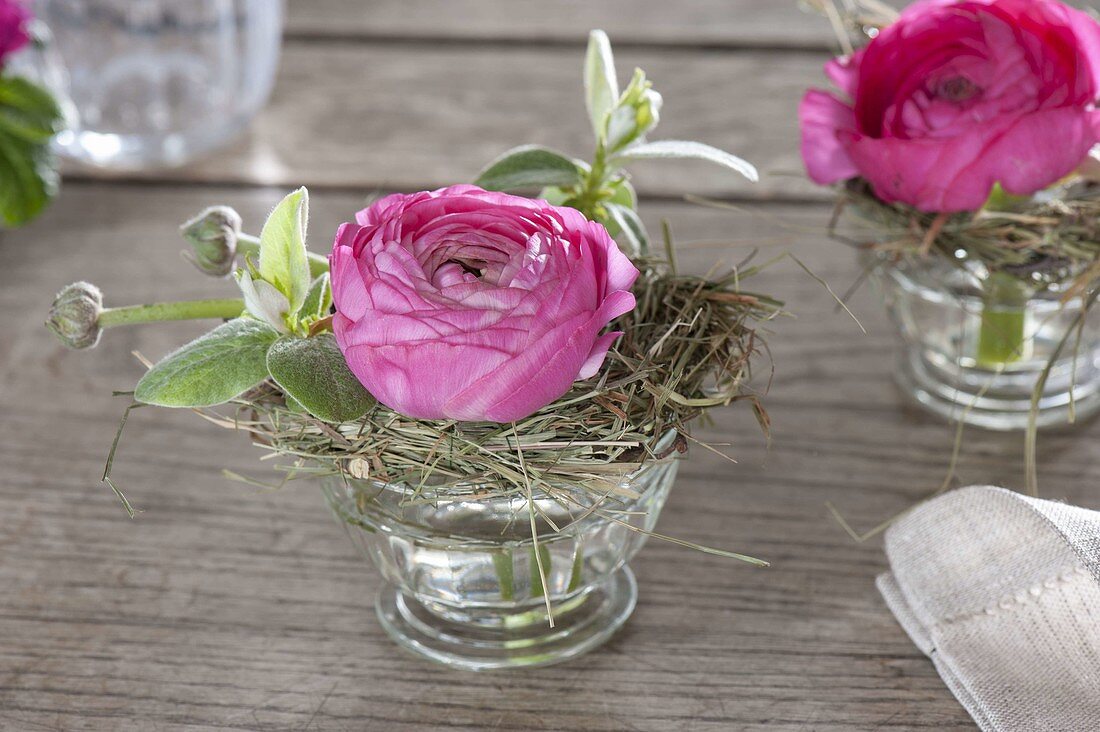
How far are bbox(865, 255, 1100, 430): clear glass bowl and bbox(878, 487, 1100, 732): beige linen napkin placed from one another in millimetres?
105

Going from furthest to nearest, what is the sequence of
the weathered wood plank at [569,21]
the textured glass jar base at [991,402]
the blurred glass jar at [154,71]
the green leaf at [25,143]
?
1. the weathered wood plank at [569,21]
2. the blurred glass jar at [154,71]
3. the green leaf at [25,143]
4. the textured glass jar base at [991,402]

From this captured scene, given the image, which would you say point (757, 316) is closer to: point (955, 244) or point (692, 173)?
point (955, 244)

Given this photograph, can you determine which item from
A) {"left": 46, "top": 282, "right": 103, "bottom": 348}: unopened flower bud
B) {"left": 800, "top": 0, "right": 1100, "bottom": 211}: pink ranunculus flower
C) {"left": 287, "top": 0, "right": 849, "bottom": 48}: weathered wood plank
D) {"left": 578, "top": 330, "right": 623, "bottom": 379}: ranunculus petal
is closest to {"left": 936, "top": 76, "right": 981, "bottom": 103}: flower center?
{"left": 800, "top": 0, "right": 1100, "bottom": 211}: pink ranunculus flower

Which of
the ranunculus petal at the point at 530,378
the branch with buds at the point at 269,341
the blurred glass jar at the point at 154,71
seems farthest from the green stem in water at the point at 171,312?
the blurred glass jar at the point at 154,71

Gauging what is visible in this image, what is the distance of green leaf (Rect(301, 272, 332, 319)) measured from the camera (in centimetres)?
41

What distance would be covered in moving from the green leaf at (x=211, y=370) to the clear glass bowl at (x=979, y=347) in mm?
283

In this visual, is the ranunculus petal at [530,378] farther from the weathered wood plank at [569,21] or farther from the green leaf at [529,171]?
the weathered wood plank at [569,21]

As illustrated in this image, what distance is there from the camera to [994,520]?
17.5 inches

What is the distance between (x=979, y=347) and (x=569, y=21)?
0.51 m

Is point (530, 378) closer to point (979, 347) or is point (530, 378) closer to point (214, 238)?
point (214, 238)

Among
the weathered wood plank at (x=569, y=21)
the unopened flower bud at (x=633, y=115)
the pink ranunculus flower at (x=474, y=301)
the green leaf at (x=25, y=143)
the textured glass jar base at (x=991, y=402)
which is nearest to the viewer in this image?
the pink ranunculus flower at (x=474, y=301)

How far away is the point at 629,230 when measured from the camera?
459 millimetres

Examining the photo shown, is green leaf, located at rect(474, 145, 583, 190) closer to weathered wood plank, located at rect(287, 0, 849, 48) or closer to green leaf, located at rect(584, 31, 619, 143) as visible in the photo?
green leaf, located at rect(584, 31, 619, 143)

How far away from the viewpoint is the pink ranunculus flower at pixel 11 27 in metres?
0.64
